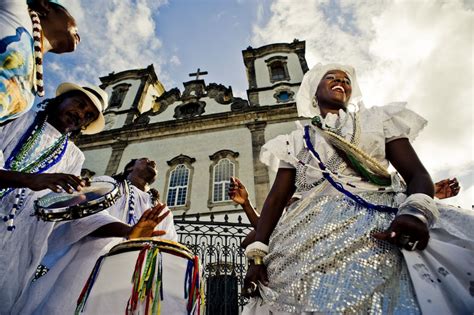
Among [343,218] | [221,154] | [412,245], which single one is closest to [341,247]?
[343,218]

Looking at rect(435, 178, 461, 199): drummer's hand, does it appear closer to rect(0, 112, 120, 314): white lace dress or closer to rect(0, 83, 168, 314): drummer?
rect(0, 83, 168, 314): drummer

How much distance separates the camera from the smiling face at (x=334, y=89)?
232cm

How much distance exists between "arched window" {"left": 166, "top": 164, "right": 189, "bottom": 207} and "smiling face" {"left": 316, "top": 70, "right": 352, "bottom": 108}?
35.7 ft

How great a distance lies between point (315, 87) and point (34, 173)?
8.03ft

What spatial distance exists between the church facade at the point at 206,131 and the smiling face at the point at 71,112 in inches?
337

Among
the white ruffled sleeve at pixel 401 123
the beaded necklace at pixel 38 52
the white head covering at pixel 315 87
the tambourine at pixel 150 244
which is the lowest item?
the tambourine at pixel 150 244

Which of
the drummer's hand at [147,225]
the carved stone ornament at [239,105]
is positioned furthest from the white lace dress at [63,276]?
the carved stone ornament at [239,105]

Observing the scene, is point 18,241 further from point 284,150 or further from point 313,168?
point 313,168

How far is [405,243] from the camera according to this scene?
127 cm

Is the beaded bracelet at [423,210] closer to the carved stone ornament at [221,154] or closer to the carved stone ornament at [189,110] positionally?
the carved stone ornament at [221,154]

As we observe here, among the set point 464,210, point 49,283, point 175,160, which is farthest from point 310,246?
point 175,160

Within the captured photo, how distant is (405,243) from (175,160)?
13.3 metres

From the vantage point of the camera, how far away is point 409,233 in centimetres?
125

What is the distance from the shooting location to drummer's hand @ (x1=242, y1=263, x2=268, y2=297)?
163cm
